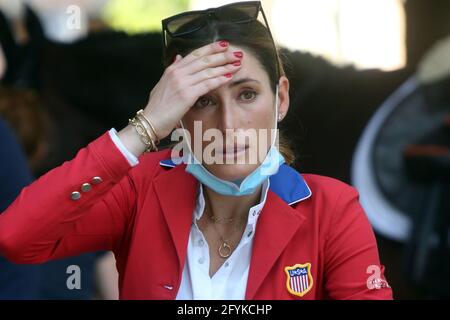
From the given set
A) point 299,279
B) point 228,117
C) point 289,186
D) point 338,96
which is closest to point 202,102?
point 228,117

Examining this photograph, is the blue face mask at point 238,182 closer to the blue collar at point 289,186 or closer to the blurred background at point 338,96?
the blue collar at point 289,186

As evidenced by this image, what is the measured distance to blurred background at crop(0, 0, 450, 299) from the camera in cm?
359

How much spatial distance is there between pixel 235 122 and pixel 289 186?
0.74ft

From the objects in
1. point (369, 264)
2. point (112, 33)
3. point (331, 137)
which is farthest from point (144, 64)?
point (369, 264)

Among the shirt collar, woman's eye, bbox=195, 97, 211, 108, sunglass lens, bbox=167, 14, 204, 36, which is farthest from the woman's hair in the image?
the shirt collar

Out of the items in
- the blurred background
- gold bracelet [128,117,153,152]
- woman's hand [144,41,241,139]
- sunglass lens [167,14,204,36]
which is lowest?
the blurred background

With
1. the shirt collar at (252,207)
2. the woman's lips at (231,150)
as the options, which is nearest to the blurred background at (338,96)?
the shirt collar at (252,207)

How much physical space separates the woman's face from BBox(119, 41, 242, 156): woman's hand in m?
0.06

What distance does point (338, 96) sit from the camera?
148 inches

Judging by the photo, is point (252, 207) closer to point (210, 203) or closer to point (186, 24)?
point (210, 203)

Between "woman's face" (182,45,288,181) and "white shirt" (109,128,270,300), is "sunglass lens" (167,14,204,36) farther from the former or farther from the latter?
"white shirt" (109,128,270,300)

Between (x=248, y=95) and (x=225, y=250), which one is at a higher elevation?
(x=248, y=95)

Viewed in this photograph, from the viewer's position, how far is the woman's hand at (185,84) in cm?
193

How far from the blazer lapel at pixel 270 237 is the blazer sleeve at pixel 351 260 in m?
0.09
